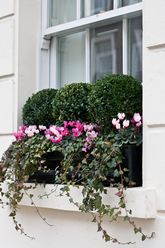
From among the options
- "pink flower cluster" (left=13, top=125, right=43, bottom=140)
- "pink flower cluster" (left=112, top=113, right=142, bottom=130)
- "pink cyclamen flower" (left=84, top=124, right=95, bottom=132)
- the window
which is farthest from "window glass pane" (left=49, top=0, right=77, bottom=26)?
"pink flower cluster" (left=112, top=113, right=142, bottom=130)

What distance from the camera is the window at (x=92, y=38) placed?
304 cm

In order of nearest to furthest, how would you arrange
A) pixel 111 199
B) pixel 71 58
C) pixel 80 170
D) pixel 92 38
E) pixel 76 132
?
pixel 111 199, pixel 80 170, pixel 76 132, pixel 92 38, pixel 71 58

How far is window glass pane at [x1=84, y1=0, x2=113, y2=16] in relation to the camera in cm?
318

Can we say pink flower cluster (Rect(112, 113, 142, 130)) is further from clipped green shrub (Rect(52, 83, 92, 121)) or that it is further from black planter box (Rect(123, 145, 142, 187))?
clipped green shrub (Rect(52, 83, 92, 121))

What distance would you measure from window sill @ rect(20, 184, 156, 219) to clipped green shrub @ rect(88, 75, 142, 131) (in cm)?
40

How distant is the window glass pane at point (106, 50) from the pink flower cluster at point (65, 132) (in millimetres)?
429

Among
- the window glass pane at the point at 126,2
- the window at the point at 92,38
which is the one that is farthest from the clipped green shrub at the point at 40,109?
the window glass pane at the point at 126,2

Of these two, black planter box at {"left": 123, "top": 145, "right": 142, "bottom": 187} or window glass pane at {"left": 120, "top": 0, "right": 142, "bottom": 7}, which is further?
window glass pane at {"left": 120, "top": 0, "right": 142, "bottom": 7}

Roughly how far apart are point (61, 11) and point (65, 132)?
3.50 ft

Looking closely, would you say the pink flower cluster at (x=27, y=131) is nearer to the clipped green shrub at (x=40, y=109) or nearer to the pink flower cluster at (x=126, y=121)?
the clipped green shrub at (x=40, y=109)

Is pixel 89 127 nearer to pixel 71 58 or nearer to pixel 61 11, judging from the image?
pixel 71 58

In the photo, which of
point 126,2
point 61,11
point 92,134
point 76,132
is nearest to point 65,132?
point 76,132

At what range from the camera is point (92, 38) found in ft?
10.9

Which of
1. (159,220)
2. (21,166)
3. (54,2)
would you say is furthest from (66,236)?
(54,2)
